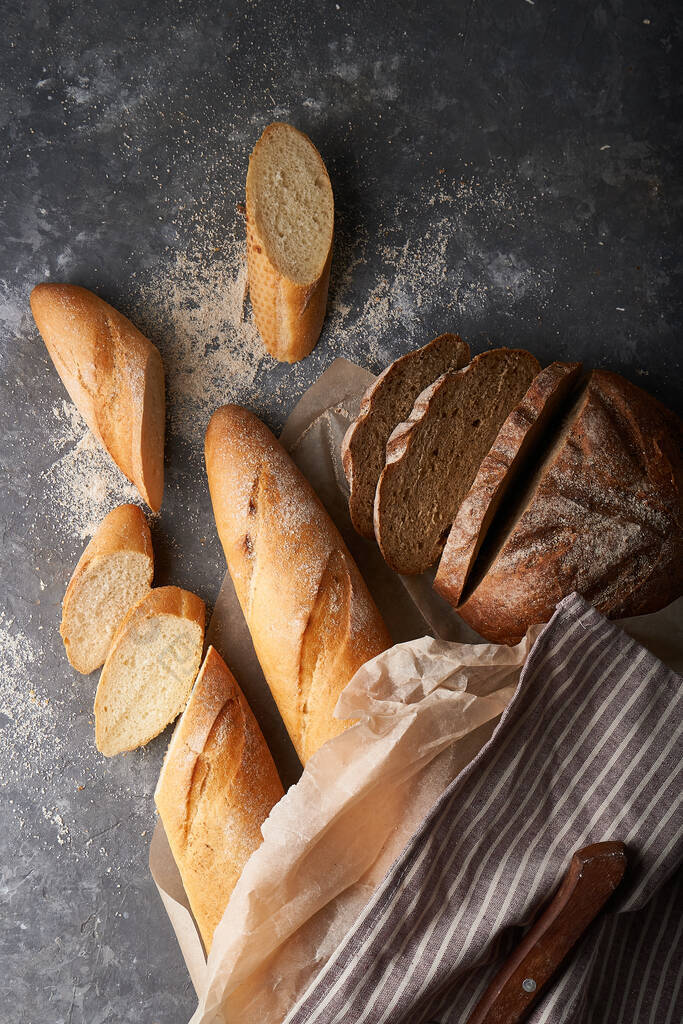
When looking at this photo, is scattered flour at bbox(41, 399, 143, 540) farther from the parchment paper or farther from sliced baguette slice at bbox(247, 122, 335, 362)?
the parchment paper

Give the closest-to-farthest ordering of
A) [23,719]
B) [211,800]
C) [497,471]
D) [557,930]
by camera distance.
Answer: [557,930], [497,471], [211,800], [23,719]

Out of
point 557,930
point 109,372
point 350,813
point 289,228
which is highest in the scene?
point 289,228

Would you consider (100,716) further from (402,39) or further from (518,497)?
(402,39)

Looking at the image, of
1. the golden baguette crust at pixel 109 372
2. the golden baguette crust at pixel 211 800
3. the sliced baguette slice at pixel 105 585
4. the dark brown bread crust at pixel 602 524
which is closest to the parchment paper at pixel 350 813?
the dark brown bread crust at pixel 602 524

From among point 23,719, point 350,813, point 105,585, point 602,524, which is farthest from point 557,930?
point 23,719

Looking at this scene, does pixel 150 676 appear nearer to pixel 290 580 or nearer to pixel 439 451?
pixel 290 580

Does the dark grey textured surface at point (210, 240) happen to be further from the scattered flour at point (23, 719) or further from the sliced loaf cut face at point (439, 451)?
the sliced loaf cut face at point (439, 451)
